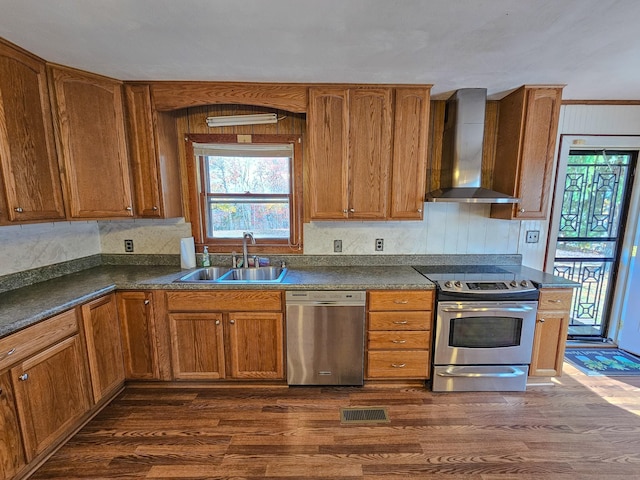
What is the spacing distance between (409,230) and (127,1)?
2528 millimetres

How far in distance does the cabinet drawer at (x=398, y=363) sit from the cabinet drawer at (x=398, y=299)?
15.2 inches

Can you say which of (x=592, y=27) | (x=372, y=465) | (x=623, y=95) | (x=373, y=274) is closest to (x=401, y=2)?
(x=592, y=27)

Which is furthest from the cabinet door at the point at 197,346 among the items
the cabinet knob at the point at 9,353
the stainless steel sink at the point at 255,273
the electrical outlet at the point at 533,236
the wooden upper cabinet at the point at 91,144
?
the electrical outlet at the point at 533,236

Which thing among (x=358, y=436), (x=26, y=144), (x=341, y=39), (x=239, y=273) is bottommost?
(x=358, y=436)

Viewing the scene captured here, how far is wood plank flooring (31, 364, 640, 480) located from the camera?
169cm

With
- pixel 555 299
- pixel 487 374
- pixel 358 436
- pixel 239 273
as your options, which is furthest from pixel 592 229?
pixel 239 273

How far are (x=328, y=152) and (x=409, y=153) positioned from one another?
0.68 meters

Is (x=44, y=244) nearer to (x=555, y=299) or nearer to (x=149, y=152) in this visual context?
(x=149, y=152)

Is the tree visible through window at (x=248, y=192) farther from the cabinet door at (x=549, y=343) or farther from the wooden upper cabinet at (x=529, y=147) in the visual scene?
the cabinet door at (x=549, y=343)

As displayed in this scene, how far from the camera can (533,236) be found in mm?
2842

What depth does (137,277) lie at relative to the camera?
7.73 ft

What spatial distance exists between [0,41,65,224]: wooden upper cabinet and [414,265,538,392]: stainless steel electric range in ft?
9.63

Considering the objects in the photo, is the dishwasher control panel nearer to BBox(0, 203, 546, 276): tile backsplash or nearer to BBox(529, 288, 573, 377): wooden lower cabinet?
BBox(0, 203, 546, 276): tile backsplash

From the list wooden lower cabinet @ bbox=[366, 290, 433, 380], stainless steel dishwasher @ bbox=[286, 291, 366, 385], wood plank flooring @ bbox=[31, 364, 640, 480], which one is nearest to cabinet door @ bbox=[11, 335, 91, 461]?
wood plank flooring @ bbox=[31, 364, 640, 480]
